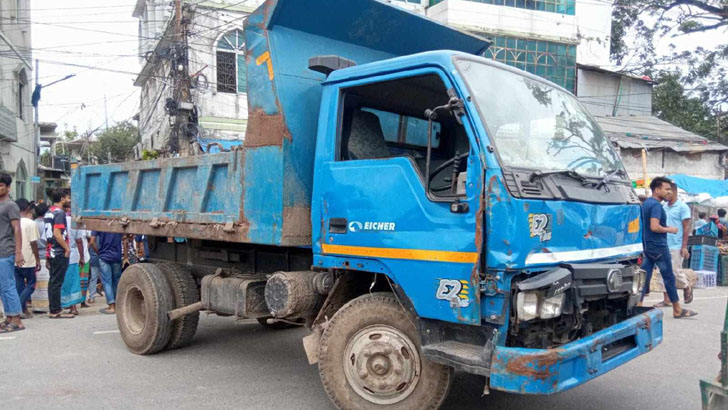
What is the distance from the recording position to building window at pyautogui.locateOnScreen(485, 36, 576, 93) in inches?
770

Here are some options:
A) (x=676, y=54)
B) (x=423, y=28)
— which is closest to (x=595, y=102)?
(x=676, y=54)

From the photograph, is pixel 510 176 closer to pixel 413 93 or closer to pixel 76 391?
pixel 413 93

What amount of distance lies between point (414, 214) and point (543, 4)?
19.4 m

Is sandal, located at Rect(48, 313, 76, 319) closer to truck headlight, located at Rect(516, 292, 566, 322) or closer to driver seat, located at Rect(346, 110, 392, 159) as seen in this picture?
driver seat, located at Rect(346, 110, 392, 159)

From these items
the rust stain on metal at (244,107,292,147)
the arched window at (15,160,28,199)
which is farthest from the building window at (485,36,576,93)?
the arched window at (15,160,28,199)

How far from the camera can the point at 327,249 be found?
401 cm

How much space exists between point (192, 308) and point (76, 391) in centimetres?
120

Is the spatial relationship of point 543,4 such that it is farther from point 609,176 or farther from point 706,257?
point 609,176

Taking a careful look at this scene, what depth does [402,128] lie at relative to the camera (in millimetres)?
4766

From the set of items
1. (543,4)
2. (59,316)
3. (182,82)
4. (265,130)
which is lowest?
(59,316)

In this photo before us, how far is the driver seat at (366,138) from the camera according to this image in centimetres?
416

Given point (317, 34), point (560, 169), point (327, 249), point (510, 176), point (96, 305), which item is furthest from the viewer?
point (96, 305)

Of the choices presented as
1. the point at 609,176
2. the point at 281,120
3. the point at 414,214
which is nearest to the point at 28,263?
the point at 281,120

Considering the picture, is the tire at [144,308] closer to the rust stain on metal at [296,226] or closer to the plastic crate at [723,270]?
the rust stain on metal at [296,226]
